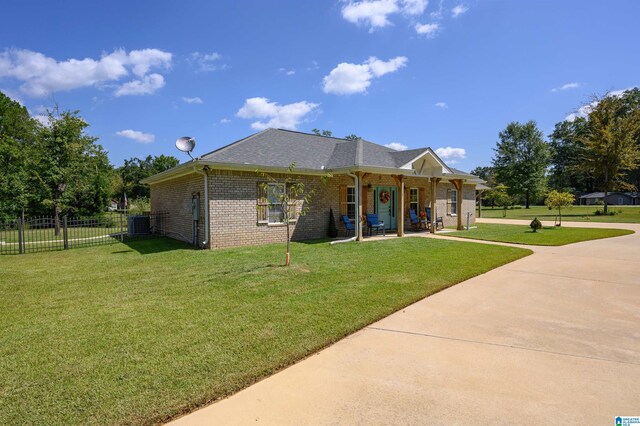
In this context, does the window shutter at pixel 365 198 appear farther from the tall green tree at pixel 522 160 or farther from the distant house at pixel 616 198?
the distant house at pixel 616 198

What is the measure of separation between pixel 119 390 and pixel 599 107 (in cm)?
4448

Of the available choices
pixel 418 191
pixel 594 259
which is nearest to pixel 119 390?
pixel 594 259

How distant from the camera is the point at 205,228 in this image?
11984 mm

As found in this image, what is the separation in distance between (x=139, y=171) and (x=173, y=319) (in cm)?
6967

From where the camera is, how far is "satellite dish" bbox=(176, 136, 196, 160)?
12844 mm

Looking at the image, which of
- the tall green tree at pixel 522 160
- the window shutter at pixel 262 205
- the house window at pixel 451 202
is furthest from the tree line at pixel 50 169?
the tall green tree at pixel 522 160

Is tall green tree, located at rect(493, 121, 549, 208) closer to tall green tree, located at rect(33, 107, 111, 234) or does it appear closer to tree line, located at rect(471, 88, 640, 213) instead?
tree line, located at rect(471, 88, 640, 213)

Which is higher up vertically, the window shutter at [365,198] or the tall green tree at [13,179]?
the tall green tree at [13,179]

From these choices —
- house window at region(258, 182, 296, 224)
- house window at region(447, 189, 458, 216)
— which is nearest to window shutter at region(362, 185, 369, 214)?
house window at region(258, 182, 296, 224)

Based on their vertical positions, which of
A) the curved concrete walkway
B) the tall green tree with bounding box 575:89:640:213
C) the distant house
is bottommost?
the curved concrete walkway

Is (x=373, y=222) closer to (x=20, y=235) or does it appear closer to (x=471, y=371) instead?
(x=471, y=371)

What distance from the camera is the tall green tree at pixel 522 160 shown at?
5025 centimetres

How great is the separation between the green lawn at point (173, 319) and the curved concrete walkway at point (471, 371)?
0.36 m

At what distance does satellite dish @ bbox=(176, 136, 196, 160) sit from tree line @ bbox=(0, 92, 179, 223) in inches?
375
